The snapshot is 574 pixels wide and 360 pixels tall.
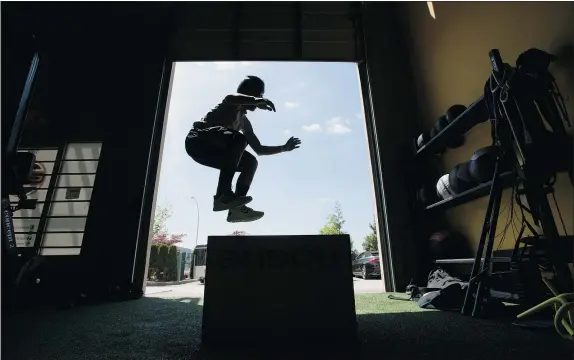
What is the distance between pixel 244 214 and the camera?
2006 millimetres

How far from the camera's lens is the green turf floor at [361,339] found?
1.18 metres

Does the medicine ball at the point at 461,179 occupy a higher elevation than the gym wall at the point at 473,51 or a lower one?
lower

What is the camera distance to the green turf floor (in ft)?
3.88

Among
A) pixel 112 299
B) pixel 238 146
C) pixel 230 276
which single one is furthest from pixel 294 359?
pixel 112 299

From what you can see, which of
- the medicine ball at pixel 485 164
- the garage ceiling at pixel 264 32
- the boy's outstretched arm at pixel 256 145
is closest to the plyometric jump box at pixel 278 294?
the boy's outstretched arm at pixel 256 145

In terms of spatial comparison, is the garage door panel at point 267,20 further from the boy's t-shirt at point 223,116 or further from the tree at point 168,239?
the tree at point 168,239

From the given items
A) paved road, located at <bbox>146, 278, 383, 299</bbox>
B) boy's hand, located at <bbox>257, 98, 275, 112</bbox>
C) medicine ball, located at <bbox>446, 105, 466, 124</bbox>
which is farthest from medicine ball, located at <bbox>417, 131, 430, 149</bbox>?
boy's hand, located at <bbox>257, 98, 275, 112</bbox>

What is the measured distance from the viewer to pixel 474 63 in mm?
3279

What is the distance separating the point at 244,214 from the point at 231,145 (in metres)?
0.49

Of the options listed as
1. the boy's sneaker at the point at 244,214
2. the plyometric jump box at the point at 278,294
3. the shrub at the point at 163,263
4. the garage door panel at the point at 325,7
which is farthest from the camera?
the shrub at the point at 163,263

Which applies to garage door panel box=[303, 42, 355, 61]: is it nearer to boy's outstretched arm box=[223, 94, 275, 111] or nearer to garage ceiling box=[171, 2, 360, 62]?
garage ceiling box=[171, 2, 360, 62]

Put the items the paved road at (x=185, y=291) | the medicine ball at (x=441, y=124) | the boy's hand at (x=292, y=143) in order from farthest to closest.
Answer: the paved road at (x=185, y=291) → the medicine ball at (x=441, y=124) → the boy's hand at (x=292, y=143)

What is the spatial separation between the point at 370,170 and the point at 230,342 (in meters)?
3.49

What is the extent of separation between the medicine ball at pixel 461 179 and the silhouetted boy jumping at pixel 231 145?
177 centimetres
